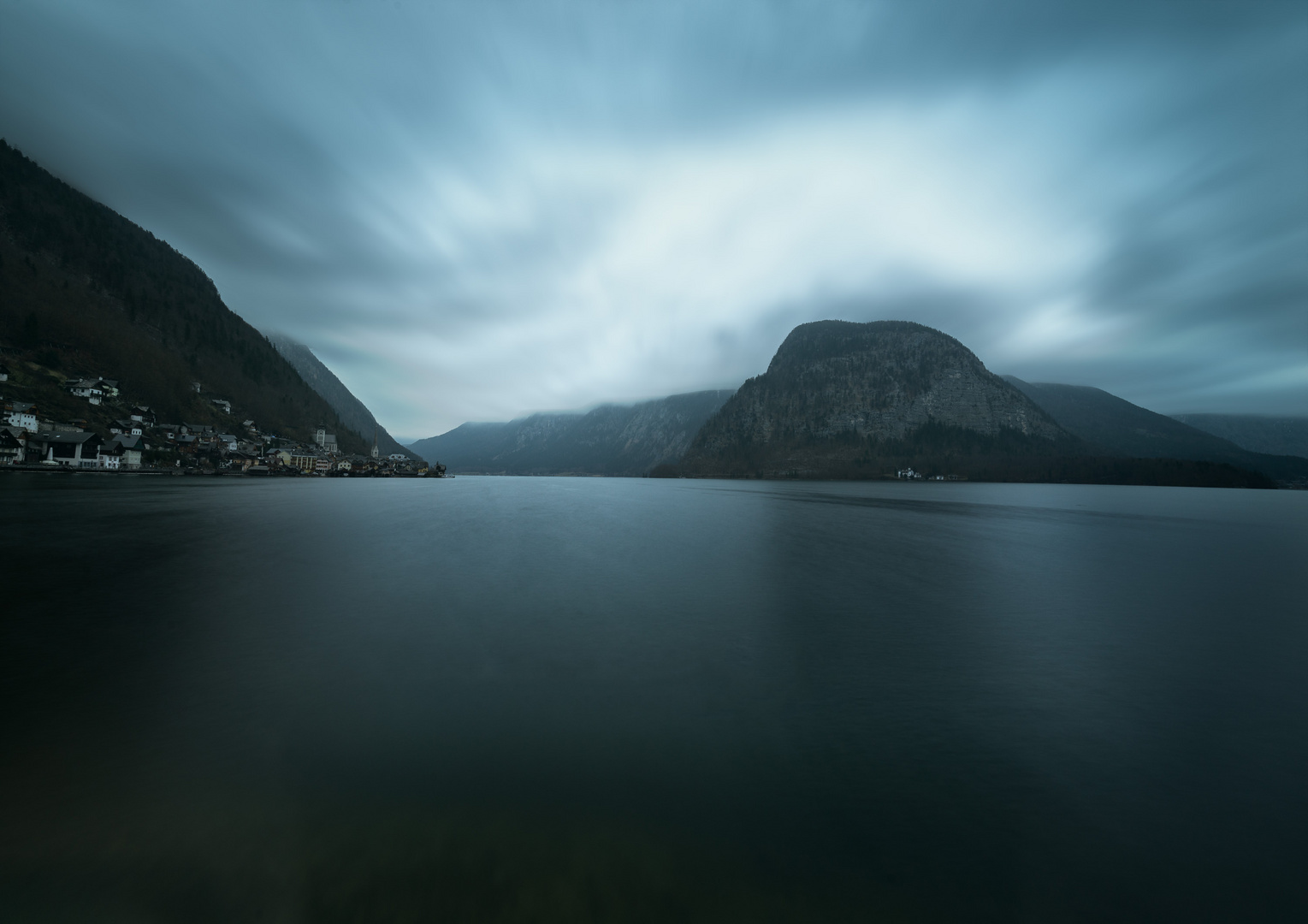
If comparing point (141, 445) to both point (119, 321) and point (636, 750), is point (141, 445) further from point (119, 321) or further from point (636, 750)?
point (636, 750)

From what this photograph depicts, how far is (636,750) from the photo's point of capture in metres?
8.05

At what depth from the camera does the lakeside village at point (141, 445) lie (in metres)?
73.7

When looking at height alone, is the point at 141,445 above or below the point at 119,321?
below

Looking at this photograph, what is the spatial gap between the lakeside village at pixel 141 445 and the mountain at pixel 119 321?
14.0 feet

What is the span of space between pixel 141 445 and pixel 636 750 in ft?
408

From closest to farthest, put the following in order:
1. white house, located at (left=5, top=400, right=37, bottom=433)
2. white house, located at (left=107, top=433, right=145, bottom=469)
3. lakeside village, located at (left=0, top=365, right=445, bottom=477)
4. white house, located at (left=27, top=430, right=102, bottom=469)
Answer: white house, located at (left=5, top=400, right=37, bottom=433) → lakeside village, located at (left=0, top=365, right=445, bottom=477) → white house, located at (left=27, top=430, right=102, bottom=469) → white house, located at (left=107, top=433, right=145, bottom=469)

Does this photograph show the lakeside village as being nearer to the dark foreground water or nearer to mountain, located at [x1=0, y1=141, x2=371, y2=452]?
mountain, located at [x1=0, y1=141, x2=371, y2=452]

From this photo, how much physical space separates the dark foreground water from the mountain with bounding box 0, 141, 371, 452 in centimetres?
11234

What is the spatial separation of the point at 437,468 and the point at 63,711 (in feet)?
638

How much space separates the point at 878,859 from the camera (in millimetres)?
5797

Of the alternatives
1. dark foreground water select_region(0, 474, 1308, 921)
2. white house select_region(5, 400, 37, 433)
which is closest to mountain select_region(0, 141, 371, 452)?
white house select_region(5, 400, 37, 433)

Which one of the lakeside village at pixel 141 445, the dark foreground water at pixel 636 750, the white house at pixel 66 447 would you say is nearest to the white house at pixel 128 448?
the lakeside village at pixel 141 445

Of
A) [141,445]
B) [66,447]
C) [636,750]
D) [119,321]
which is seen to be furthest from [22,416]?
[636,750]

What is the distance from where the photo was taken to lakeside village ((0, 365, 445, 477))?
242 feet
